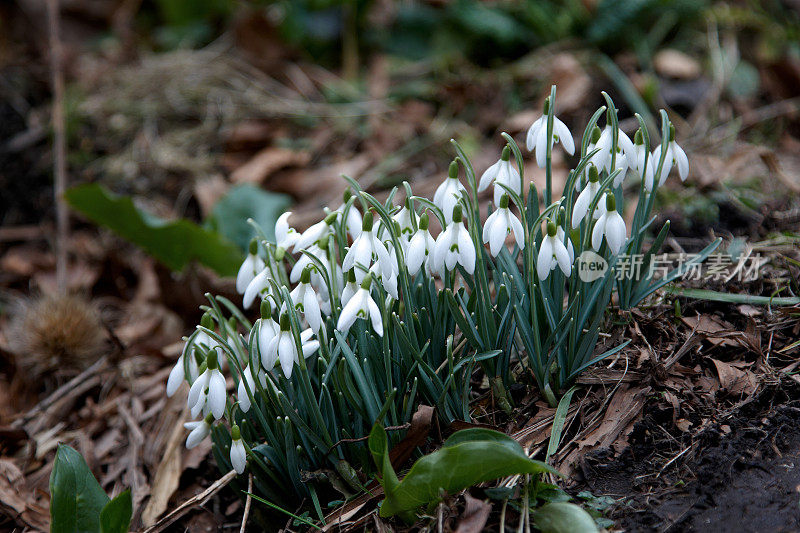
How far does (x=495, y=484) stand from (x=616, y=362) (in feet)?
1.73

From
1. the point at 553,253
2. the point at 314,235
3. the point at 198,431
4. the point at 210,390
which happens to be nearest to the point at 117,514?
the point at 198,431

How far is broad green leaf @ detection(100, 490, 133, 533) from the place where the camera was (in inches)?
67.8

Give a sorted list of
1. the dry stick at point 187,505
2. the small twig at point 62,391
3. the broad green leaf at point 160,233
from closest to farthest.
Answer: the dry stick at point 187,505 < the small twig at point 62,391 < the broad green leaf at point 160,233

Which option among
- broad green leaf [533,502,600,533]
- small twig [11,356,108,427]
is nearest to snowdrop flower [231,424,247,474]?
broad green leaf [533,502,600,533]

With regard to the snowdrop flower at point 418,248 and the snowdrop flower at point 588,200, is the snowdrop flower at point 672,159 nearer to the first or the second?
the snowdrop flower at point 588,200

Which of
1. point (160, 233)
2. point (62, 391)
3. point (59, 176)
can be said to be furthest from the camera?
point (59, 176)

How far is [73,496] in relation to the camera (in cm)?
183

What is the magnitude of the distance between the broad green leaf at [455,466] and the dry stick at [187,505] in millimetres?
601

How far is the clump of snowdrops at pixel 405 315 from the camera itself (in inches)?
66.0

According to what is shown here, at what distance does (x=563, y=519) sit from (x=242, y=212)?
2.27m

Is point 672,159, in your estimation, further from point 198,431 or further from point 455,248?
point 198,431

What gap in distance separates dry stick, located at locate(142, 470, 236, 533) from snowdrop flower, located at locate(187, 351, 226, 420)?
17.0 inches

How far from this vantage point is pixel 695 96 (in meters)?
4.03

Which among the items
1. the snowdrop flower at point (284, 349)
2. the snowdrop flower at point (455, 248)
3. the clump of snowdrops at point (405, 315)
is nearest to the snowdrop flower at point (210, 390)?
the clump of snowdrops at point (405, 315)
